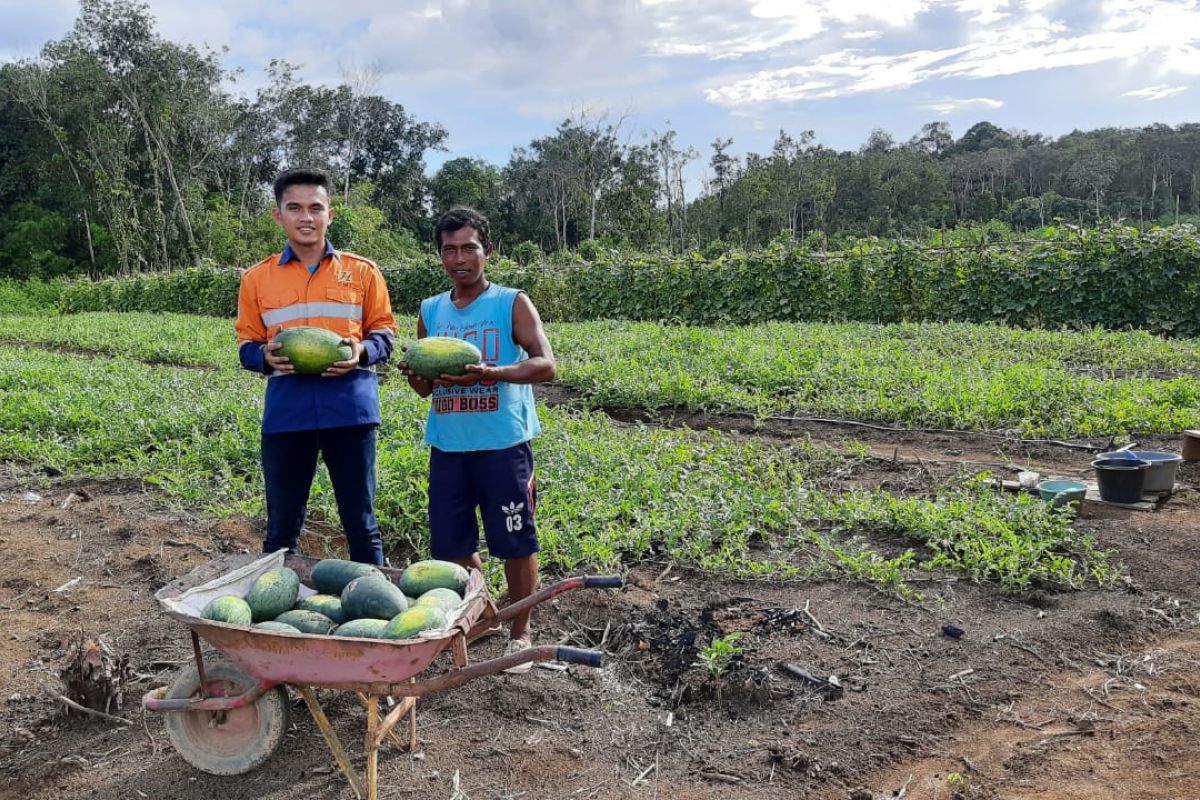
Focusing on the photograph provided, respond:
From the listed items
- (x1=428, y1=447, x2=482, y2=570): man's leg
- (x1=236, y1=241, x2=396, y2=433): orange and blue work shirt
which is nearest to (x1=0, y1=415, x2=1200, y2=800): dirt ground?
(x1=428, y1=447, x2=482, y2=570): man's leg

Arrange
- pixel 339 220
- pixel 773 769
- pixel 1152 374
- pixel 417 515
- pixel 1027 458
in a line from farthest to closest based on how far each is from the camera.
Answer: pixel 339 220, pixel 1152 374, pixel 1027 458, pixel 417 515, pixel 773 769

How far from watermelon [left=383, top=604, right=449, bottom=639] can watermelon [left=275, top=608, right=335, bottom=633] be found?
27 cm

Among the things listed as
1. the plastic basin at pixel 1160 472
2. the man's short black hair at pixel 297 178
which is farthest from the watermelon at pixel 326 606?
the plastic basin at pixel 1160 472

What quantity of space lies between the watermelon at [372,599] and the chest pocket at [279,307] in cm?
133

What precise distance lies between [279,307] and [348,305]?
288 millimetres

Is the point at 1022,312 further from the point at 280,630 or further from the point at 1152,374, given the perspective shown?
the point at 280,630

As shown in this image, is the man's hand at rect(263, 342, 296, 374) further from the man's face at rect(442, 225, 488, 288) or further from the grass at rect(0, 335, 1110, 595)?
the grass at rect(0, 335, 1110, 595)

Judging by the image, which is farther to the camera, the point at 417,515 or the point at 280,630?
the point at 417,515

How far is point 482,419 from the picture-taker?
356 centimetres

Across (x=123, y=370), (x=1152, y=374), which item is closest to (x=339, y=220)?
(x=123, y=370)

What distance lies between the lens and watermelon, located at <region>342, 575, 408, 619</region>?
2918 millimetres

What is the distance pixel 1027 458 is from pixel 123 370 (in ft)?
33.5

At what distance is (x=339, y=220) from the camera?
27.4 m

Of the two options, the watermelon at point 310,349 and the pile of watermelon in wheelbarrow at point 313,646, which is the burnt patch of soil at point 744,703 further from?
the watermelon at point 310,349
